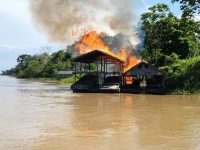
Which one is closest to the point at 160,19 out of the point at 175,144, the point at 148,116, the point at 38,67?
the point at 148,116

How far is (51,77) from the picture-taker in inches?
3440

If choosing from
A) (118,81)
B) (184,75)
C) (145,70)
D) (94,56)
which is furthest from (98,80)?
(184,75)

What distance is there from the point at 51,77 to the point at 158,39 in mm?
52899

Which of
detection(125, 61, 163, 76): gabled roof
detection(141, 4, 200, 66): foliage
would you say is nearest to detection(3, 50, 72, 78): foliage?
detection(141, 4, 200, 66): foliage

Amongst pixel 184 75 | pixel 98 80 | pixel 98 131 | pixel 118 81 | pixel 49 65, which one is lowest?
pixel 98 131

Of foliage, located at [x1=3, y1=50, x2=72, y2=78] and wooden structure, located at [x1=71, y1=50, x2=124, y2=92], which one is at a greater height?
foliage, located at [x1=3, y1=50, x2=72, y2=78]

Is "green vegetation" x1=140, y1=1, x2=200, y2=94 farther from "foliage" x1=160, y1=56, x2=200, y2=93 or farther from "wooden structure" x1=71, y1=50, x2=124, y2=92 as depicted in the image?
"wooden structure" x1=71, y1=50, x2=124, y2=92

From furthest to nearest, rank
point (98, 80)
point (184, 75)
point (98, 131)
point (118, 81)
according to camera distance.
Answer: point (98, 80), point (118, 81), point (184, 75), point (98, 131)

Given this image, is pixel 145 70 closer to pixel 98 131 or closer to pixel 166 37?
pixel 166 37

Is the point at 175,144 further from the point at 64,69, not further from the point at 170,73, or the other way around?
the point at 64,69

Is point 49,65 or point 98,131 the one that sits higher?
point 49,65

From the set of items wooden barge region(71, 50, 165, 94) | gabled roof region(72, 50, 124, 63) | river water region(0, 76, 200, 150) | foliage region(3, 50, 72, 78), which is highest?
foliage region(3, 50, 72, 78)

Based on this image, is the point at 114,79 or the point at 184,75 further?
the point at 114,79

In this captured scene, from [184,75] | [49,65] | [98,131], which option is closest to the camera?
[98,131]
